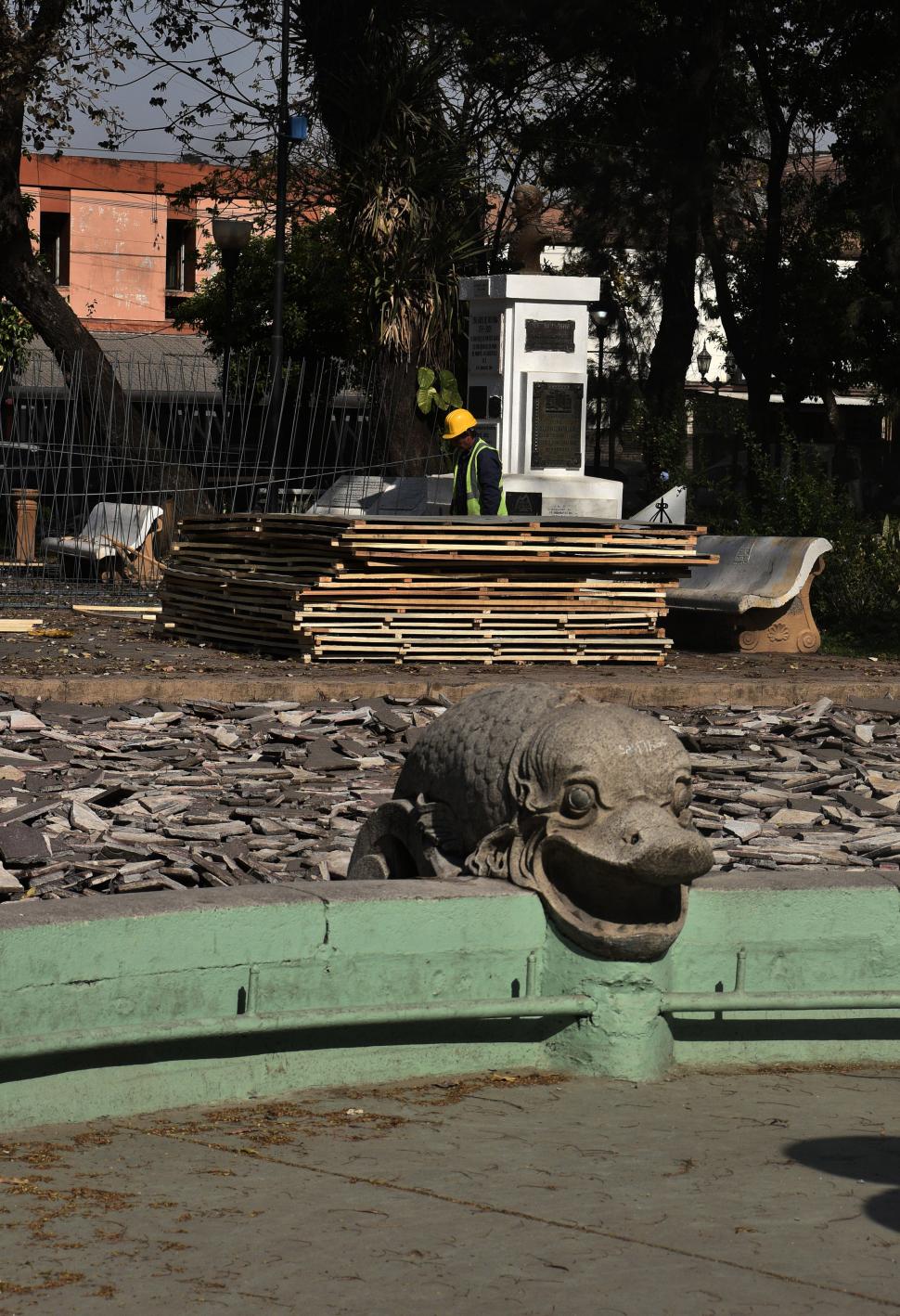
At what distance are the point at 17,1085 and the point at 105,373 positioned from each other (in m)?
21.8

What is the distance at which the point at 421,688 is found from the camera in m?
11.4

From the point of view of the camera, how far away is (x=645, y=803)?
4.68 metres

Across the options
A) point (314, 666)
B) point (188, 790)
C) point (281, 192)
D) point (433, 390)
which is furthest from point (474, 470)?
point (281, 192)

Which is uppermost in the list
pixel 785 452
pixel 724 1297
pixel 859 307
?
pixel 859 307

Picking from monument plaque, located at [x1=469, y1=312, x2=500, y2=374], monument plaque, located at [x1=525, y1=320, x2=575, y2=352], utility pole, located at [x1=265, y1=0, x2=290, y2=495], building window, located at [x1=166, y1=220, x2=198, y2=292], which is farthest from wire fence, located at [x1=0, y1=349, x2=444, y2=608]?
building window, located at [x1=166, y1=220, x2=198, y2=292]

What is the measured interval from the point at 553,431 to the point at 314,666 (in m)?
8.26

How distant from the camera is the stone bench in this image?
1470cm

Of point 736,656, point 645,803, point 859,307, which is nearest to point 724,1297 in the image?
point 645,803

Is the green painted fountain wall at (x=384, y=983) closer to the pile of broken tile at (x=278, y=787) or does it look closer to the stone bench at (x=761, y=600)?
the pile of broken tile at (x=278, y=787)

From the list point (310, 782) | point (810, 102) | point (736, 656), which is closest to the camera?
point (310, 782)

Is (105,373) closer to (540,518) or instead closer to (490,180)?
(490,180)

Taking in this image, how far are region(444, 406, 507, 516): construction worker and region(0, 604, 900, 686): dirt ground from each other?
1.92 m

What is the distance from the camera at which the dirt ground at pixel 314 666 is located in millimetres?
11945

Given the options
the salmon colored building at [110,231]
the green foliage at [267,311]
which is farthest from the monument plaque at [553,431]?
the salmon colored building at [110,231]
